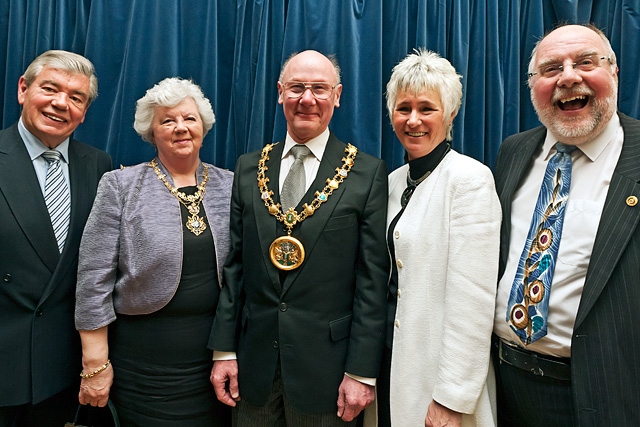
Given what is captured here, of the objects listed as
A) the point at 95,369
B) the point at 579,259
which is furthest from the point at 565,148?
the point at 95,369

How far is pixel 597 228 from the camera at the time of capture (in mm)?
1188

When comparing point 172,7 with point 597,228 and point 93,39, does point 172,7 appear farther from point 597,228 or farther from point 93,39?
point 597,228

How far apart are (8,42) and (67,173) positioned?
98 centimetres

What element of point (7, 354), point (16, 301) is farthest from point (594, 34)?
point (7, 354)

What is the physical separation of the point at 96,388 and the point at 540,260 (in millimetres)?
1467

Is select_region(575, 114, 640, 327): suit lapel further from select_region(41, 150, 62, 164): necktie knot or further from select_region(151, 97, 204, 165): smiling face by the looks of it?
select_region(41, 150, 62, 164): necktie knot

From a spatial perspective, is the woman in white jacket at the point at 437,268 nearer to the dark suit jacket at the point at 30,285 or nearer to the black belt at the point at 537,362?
the black belt at the point at 537,362

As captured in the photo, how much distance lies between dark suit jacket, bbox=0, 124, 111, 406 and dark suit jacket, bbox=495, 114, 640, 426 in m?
1.63

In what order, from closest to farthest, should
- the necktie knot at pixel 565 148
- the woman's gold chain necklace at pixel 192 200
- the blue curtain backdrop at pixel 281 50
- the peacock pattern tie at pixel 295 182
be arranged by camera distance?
1. the necktie knot at pixel 565 148
2. the peacock pattern tie at pixel 295 182
3. the woman's gold chain necklace at pixel 192 200
4. the blue curtain backdrop at pixel 281 50

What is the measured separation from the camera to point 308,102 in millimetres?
1455

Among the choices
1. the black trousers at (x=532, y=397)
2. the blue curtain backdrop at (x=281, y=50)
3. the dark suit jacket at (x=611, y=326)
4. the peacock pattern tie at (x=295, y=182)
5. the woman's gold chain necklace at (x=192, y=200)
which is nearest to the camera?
the dark suit jacket at (x=611, y=326)

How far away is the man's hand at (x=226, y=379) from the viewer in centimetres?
147

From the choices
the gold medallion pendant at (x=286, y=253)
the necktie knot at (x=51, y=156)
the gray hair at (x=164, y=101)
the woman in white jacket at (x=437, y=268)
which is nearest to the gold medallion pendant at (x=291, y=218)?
the gold medallion pendant at (x=286, y=253)

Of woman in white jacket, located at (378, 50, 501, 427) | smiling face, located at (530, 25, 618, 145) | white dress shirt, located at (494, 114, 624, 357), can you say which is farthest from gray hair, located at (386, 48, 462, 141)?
white dress shirt, located at (494, 114, 624, 357)
